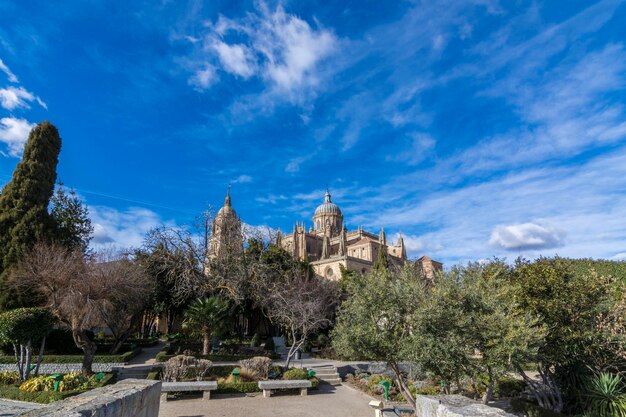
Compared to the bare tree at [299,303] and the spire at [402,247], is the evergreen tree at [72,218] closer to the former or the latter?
the bare tree at [299,303]

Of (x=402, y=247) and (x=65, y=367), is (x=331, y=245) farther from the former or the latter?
(x=65, y=367)

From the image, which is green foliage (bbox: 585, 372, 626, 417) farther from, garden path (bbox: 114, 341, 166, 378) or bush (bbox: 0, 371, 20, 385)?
bush (bbox: 0, 371, 20, 385)

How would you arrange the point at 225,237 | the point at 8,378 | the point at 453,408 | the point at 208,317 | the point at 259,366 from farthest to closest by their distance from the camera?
the point at 225,237
the point at 208,317
the point at 259,366
the point at 8,378
the point at 453,408

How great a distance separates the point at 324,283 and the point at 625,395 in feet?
85.6

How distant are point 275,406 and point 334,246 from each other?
58339 millimetres

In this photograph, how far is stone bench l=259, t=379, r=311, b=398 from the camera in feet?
47.3

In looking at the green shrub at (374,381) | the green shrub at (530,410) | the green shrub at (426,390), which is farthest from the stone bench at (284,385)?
the green shrub at (530,410)

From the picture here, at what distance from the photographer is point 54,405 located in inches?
220

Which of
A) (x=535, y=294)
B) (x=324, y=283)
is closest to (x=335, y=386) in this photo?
(x=535, y=294)

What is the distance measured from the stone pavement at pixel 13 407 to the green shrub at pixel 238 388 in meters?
5.81

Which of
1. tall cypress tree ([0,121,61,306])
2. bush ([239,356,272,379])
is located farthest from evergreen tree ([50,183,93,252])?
bush ([239,356,272,379])

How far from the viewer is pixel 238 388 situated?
14.9 metres

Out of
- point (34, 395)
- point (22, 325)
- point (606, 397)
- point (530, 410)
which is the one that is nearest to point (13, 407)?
point (34, 395)

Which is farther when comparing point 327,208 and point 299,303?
point 327,208
